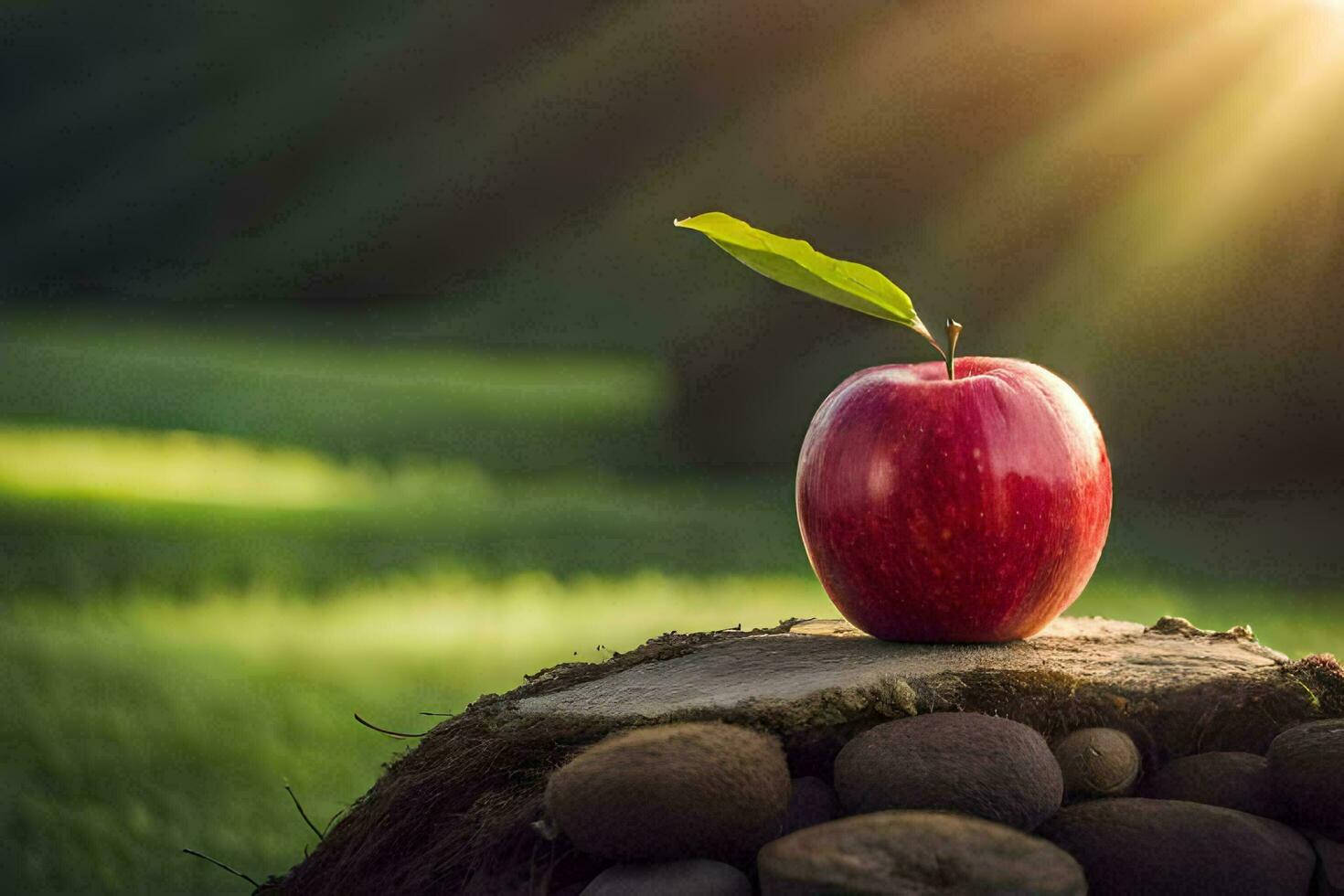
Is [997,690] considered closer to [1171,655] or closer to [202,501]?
[1171,655]

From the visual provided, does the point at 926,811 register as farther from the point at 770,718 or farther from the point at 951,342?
the point at 951,342

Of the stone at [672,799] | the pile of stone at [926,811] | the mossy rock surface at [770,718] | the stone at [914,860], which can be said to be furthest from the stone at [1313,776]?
the stone at [672,799]

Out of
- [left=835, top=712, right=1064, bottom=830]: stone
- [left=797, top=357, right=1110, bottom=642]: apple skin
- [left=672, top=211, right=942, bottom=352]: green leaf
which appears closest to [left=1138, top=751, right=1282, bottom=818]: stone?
[left=835, top=712, right=1064, bottom=830]: stone

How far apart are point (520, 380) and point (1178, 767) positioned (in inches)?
111

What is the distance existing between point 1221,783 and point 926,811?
1.18 ft

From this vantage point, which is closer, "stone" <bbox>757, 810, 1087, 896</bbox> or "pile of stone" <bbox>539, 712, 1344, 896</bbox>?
"stone" <bbox>757, 810, 1087, 896</bbox>

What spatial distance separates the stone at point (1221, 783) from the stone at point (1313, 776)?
0.07ft

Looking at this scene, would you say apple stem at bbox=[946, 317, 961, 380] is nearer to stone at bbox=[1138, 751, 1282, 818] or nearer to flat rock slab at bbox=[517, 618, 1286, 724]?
flat rock slab at bbox=[517, 618, 1286, 724]

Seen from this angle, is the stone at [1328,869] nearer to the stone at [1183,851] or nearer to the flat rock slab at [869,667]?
the stone at [1183,851]

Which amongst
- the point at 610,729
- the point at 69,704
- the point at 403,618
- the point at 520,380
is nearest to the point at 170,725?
the point at 69,704

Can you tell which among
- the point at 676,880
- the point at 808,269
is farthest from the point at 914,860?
the point at 808,269

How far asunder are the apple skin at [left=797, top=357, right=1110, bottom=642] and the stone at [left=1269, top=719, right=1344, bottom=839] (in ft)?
1.21

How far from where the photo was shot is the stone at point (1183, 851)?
120cm

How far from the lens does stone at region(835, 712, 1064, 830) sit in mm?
1222
